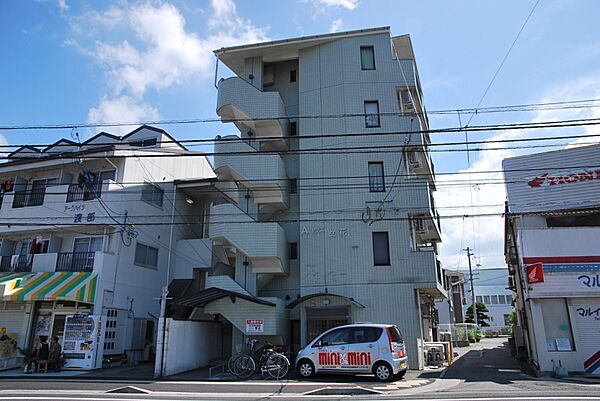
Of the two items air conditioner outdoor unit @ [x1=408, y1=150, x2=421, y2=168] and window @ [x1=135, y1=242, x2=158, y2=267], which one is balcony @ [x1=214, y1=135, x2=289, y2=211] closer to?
window @ [x1=135, y1=242, x2=158, y2=267]

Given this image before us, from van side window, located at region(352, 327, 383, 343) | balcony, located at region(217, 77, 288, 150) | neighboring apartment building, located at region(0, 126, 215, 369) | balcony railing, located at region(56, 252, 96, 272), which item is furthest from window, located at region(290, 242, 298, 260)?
balcony railing, located at region(56, 252, 96, 272)

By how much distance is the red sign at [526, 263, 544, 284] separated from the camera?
14.7 metres

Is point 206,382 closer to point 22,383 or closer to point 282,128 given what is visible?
point 22,383

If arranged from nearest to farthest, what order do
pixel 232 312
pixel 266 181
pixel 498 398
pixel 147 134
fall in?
pixel 498 398 → pixel 232 312 → pixel 266 181 → pixel 147 134

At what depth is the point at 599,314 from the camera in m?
14.4

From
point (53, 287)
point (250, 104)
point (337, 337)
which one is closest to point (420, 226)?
point (337, 337)

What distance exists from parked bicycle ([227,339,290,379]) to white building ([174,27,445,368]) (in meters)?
1.75

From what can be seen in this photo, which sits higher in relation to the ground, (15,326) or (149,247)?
(149,247)

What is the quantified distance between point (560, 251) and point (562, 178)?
125 inches

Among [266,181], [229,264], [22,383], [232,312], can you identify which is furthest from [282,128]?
[22,383]

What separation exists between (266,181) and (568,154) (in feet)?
41.4

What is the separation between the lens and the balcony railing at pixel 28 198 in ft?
73.4

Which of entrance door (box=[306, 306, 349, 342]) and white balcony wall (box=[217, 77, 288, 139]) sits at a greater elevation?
white balcony wall (box=[217, 77, 288, 139])

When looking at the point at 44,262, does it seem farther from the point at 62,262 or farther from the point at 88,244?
the point at 88,244
